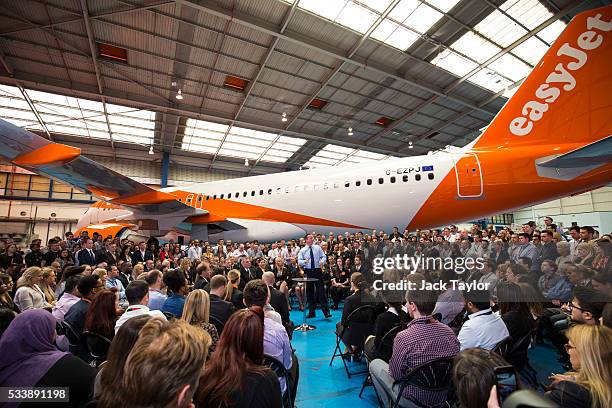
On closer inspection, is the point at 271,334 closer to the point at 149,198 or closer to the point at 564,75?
the point at 564,75

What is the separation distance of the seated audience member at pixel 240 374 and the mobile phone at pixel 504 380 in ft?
3.14

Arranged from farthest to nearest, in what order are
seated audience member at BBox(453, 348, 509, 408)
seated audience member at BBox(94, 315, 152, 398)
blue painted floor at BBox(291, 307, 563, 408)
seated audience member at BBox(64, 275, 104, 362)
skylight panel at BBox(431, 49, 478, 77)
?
skylight panel at BBox(431, 49, 478, 77), blue painted floor at BBox(291, 307, 563, 408), seated audience member at BBox(64, 275, 104, 362), seated audience member at BBox(94, 315, 152, 398), seated audience member at BBox(453, 348, 509, 408)

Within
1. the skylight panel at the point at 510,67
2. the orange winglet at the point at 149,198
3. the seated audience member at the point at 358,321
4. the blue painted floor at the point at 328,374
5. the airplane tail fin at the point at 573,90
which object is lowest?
the blue painted floor at the point at 328,374

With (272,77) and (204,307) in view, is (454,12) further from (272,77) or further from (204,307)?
(204,307)

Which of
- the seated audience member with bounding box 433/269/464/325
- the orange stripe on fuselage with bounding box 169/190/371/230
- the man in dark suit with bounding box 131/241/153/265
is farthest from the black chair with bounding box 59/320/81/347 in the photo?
the orange stripe on fuselage with bounding box 169/190/371/230

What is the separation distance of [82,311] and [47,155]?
19.4 feet

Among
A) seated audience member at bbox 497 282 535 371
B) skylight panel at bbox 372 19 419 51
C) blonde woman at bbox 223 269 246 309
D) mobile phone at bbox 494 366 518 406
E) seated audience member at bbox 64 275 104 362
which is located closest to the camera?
mobile phone at bbox 494 366 518 406

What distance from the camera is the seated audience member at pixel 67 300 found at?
10.9ft

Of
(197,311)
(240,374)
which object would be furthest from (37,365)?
(240,374)

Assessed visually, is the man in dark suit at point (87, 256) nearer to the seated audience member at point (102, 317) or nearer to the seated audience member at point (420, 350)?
the seated audience member at point (102, 317)

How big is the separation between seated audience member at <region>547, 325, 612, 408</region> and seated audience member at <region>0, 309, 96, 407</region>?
93.2 inches

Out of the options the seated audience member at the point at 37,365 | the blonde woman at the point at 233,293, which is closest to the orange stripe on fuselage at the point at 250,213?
the blonde woman at the point at 233,293

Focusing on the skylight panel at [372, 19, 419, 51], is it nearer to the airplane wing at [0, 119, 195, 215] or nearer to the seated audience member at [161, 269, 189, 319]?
the airplane wing at [0, 119, 195, 215]

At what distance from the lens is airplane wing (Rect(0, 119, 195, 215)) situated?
6.29m
